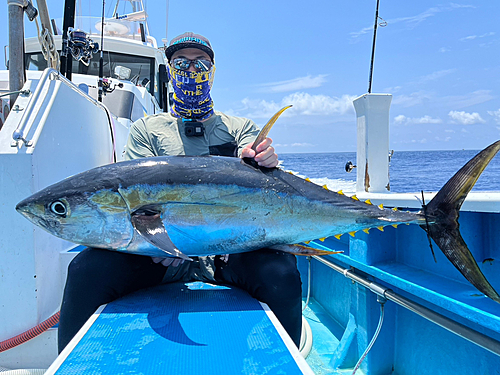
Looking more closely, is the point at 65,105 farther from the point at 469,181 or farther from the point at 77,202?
the point at 469,181

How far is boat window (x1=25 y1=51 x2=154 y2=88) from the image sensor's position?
6.14 metres

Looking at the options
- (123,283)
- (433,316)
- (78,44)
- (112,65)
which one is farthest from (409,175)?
(123,283)

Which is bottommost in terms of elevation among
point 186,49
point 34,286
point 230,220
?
point 34,286

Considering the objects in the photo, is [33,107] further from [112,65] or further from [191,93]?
[112,65]

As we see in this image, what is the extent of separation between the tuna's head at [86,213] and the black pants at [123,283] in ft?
0.52

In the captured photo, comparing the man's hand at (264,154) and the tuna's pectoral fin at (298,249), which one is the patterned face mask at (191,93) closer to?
the man's hand at (264,154)

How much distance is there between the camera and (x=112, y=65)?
6.61m

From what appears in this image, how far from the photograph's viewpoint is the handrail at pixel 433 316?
1.57 metres

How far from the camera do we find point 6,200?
1821mm

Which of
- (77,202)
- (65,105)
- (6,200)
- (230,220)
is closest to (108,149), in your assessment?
(65,105)

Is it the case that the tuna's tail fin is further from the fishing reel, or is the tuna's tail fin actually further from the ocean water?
the fishing reel

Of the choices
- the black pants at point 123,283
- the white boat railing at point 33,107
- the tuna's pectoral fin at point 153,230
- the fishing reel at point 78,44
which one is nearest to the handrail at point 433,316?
the black pants at point 123,283

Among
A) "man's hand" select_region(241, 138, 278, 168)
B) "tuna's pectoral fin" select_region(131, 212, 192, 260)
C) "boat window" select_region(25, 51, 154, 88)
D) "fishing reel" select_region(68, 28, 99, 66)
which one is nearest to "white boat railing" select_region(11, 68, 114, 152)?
"tuna's pectoral fin" select_region(131, 212, 192, 260)

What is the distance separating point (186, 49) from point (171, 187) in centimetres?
96
